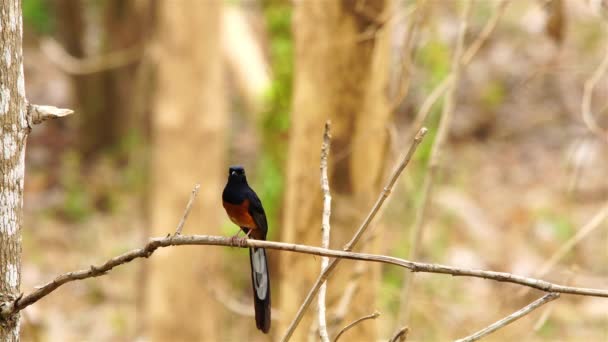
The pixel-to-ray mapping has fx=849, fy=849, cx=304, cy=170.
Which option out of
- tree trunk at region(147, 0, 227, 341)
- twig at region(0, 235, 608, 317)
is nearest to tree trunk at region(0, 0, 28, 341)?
twig at region(0, 235, 608, 317)

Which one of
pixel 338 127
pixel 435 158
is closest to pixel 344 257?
pixel 435 158

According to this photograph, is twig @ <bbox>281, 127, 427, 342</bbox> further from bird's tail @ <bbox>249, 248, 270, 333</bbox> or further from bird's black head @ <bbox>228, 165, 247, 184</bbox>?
bird's black head @ <bbox>228, 165, 247, 184</bbox>

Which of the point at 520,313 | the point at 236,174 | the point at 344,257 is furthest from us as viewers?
the point at 236,174

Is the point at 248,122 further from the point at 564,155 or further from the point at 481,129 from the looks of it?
the point at 564,155

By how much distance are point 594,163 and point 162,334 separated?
573cm

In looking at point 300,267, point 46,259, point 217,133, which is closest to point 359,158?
point 300,267

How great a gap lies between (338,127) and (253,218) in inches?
58.3

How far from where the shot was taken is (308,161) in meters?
3.11

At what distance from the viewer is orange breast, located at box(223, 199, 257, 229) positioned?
149 centimetres

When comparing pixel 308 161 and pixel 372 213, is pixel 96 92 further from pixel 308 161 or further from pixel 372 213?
pixel 372 213

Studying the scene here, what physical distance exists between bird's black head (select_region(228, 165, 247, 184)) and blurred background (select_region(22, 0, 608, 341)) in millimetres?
695

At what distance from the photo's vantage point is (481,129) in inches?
412

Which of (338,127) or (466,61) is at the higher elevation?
(466,61)

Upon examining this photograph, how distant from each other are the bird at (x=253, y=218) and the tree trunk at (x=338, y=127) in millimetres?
1361
